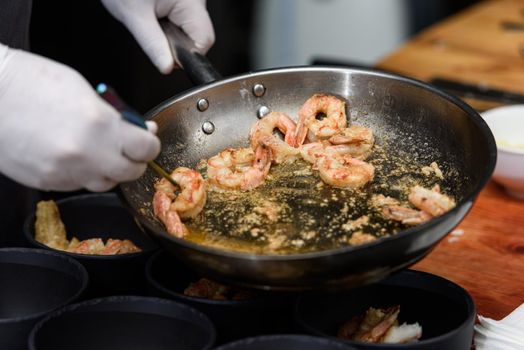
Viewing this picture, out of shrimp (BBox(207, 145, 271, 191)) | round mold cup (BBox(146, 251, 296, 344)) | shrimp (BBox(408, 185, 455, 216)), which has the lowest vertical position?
round mold cup (BBox(146, 251, 296, 344))

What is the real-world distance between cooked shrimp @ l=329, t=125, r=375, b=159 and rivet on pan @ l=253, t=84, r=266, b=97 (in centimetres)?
22

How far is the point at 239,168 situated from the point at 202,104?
0.19 metres

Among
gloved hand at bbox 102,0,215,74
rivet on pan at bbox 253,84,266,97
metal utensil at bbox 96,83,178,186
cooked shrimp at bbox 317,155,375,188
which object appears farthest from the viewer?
gloved hand at bbox 102,0,215,74

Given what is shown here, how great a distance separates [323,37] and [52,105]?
4.21 m

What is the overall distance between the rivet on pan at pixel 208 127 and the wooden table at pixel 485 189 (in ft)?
1.84

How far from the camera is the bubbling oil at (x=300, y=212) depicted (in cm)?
139

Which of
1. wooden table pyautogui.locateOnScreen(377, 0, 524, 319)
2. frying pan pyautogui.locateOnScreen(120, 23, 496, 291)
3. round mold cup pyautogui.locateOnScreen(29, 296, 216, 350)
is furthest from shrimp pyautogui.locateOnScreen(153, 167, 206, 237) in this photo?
wooden table pyautogui.locateOnScreen(377, 0, 524, 319)

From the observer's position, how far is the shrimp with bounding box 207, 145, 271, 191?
1562 millimetres

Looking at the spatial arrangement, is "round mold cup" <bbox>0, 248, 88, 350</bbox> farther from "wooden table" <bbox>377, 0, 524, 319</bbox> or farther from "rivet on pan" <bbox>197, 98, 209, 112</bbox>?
"wooden table" <bbox>377, 0, 524, 319</bbox>

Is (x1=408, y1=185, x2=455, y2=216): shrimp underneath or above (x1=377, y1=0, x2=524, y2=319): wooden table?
above

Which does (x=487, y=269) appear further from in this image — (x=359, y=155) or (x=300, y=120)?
(x=300, y=120)

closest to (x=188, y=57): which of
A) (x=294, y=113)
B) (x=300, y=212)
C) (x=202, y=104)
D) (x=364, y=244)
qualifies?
(x=202, y=104)

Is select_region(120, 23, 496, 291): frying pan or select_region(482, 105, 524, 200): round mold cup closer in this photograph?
select_region(120, 23, 496, 291): frying pan

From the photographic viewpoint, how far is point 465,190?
58.3 inches
